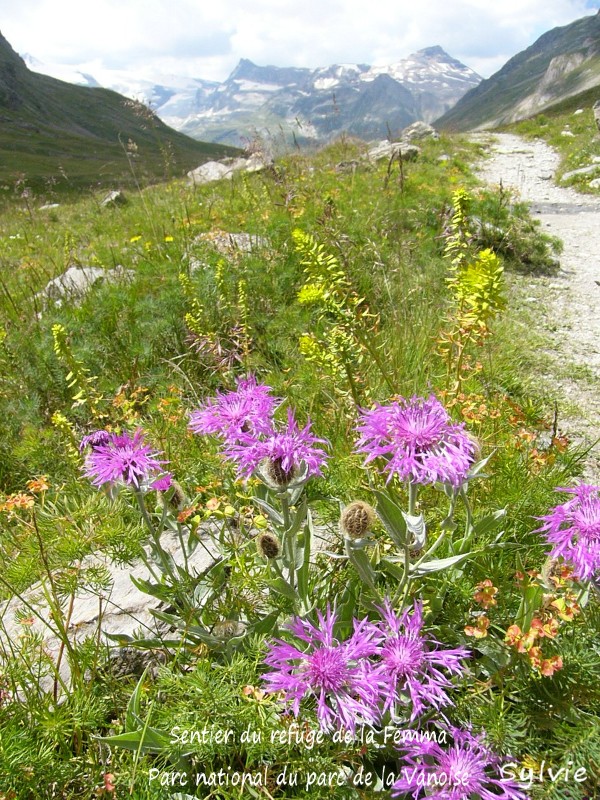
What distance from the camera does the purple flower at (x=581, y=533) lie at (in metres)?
1.54

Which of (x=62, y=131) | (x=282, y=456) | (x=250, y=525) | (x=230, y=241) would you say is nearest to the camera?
(x=282, y=456)

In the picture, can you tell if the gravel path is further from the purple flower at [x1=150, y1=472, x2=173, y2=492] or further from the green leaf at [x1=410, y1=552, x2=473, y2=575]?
the purple flower at [x1=150, y1=472, x2=173, y2=492]

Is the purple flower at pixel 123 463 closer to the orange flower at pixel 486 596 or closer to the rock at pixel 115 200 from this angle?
the orange flower at pixel 486 596

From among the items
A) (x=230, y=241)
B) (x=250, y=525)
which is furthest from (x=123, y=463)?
(x=230, y=241)

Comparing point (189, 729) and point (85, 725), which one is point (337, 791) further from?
point (85, 725)

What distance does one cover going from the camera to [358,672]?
1.51 meters

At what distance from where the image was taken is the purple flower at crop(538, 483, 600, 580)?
1542 mm

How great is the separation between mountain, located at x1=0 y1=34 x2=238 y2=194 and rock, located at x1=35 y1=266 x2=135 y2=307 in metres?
44.5

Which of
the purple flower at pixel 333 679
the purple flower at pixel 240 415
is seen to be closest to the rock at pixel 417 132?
the purple flower at pixel 240 415

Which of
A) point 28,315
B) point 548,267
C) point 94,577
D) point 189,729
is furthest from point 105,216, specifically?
point 189,729

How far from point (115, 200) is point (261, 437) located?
14.8 meters

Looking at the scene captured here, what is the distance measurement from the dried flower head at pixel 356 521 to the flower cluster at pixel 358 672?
26 cm

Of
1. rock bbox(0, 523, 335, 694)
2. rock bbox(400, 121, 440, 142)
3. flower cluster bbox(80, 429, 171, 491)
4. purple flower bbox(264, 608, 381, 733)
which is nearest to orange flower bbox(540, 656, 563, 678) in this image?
purple flower bbox(264, 608, 381, 733)

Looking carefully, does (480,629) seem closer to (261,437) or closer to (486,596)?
(486,596)
